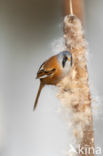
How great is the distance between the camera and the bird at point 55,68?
118cm

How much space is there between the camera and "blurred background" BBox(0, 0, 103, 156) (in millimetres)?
1157

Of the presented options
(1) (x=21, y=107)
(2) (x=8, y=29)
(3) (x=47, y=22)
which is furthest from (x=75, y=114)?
(2) (x=8, y=29)

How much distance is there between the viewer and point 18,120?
1.29 meters

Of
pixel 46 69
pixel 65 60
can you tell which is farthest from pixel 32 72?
pixel 65 60

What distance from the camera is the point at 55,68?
3.92 feet

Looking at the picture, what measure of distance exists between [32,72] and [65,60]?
9.9 inches

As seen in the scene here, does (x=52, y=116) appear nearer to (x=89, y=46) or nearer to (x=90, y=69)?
(x=90, y=69)

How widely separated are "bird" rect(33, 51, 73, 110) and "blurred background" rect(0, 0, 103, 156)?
40mm

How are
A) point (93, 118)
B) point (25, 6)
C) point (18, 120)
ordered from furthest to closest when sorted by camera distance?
point (25, 6) < point (18, 120) < point (93, 118)

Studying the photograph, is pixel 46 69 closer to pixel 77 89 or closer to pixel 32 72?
pixel 32 72

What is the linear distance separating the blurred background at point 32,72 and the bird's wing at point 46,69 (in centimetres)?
4

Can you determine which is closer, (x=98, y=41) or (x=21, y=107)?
(x=98, y=41)

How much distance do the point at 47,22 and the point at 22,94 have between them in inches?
20.5

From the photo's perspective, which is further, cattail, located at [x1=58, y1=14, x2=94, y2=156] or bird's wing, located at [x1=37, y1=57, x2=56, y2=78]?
bird's wing, located at [x1=37, y1=57, x2=56, y2=78]
